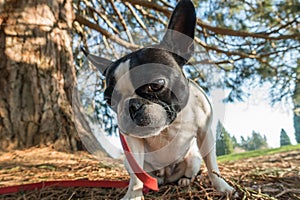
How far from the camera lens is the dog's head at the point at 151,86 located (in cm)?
99

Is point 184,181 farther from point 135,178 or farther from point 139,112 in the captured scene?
point 139,112

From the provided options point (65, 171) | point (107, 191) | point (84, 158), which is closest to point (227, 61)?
point (84, 158)

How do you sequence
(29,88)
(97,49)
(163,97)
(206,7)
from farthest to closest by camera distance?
(206,7) → (97,49) → (29,88) → (163,97)

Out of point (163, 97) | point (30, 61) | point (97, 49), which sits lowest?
point (163, 97)

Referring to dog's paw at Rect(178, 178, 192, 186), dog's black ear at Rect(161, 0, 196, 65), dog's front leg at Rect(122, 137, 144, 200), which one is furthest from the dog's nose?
dog's paw at Rect(178, 178, 192, 186)

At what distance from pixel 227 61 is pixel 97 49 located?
1.45m

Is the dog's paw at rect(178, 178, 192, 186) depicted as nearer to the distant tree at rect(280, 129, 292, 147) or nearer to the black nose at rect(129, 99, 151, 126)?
the black nose at rect(129, 99, 151, 126)

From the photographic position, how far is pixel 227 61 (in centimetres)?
355

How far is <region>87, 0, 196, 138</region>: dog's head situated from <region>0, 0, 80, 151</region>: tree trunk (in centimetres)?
130

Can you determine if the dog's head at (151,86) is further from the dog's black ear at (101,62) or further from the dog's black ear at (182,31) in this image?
the dog's black ear at (101,62)

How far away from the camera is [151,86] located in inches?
39.0

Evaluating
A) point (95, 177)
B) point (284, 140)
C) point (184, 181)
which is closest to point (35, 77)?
point (95, 177)

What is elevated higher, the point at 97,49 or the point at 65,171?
the point at 97,49

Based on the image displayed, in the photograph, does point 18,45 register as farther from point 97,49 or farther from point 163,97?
point 163,97
